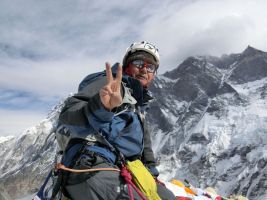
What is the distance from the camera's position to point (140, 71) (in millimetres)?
6996

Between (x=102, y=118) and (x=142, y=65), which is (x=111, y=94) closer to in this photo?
(x=102, y=118)

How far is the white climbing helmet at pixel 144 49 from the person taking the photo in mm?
7184

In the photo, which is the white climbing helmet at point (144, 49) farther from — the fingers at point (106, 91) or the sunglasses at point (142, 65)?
the fingers at point (106, 91)

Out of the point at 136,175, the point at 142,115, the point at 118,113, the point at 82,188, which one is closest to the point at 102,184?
the point at 82,188

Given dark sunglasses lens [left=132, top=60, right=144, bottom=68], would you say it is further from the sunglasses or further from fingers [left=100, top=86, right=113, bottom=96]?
fingers [left=100, top=86, right=113, bottom=96]

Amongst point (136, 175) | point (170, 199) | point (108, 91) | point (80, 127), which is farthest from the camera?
point (170, 199)

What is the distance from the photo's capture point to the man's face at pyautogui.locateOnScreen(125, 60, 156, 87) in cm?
699

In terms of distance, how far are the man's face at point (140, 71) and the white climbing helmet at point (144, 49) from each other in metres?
0.23

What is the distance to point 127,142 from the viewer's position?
5.99 metres

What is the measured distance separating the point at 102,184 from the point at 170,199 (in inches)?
70.6

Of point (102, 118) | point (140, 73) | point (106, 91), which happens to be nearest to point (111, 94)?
point (106, 91)

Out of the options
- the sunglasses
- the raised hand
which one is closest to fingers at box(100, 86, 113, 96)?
the raised hand

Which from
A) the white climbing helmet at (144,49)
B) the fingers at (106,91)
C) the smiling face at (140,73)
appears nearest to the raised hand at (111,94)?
the fingers at (106,91)

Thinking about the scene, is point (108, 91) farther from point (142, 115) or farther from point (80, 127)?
point (142, 115)
